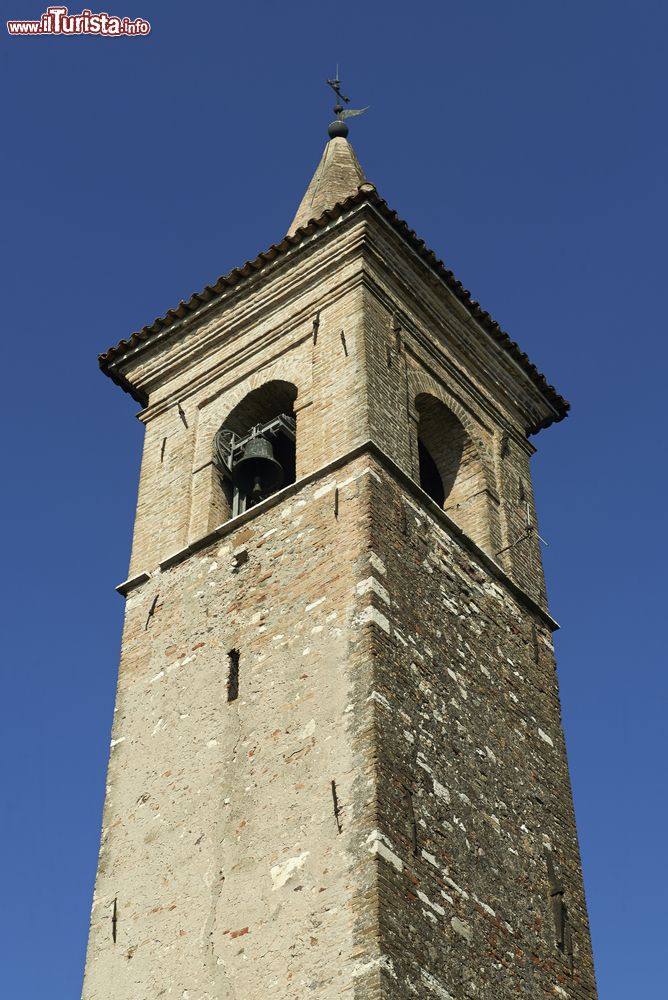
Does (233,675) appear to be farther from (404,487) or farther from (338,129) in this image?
(338,129)

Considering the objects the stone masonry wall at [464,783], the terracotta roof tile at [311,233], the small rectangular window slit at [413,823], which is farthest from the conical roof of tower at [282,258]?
the small rectangular window slit at [413,823]

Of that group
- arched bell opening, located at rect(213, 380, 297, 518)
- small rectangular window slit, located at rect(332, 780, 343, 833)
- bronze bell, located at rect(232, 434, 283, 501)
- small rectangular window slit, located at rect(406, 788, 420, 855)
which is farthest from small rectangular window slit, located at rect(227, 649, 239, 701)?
bronze bell, located at rect(232, 434, 283, 501)

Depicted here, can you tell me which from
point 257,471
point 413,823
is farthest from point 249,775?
point 257,471

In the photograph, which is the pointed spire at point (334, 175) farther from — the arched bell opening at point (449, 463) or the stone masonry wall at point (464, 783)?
the stone masonry wall at point (464, 783)

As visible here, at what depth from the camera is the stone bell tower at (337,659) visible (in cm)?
1180

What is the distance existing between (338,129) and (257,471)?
A: 6.96 metres

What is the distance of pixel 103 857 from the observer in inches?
529

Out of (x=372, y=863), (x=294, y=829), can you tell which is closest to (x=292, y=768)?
(x=294, y=829)

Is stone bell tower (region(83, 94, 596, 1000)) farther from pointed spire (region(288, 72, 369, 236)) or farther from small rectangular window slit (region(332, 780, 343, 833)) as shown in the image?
pointed spire (region(288, 72, 369, 236))

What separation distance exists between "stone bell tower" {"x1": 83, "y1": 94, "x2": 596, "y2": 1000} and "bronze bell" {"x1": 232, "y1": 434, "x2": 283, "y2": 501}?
0.11 feet

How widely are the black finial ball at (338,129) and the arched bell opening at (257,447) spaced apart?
19.8ft

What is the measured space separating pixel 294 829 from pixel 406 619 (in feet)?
7.24

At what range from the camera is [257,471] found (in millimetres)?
16484

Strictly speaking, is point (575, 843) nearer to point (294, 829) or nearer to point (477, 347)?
point (294, 829)
